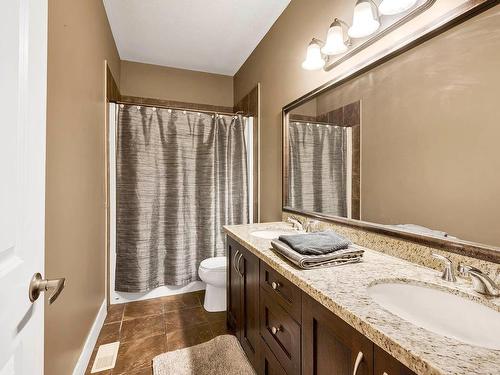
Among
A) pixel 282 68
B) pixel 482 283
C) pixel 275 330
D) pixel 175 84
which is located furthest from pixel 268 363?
pixel 175 84

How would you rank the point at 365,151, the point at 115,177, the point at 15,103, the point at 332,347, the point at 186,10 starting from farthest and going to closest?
the point at 115,177, the point at 186,10, the point at 365,151, the point at 332,347, the point at 15,103

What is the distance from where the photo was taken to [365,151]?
1282 mm

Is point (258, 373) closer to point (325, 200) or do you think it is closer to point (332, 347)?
point (332, 347)

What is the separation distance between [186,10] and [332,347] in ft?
8.28

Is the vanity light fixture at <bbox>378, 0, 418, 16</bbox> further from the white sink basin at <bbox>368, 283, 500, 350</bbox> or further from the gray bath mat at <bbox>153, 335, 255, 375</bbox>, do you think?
the gray bath mat at <bbox>153, 335, 255, 375</bbox>

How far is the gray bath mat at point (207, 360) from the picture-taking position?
1512mm

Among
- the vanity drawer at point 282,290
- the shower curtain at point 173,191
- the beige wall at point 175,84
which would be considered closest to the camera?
the vanity drawer at point 282,290

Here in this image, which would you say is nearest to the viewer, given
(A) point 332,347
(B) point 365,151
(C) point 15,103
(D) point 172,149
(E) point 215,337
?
(C) point 15,103

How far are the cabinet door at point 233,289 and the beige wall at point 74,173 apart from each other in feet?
3.13

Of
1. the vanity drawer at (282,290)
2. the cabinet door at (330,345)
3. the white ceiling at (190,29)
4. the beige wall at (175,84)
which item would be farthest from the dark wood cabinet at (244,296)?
the beige wall at (175,84)

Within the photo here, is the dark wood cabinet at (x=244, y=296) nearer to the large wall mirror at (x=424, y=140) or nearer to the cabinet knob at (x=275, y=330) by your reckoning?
the cabinet knob at (x=275, y=330)

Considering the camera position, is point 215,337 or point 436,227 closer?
point 436,227

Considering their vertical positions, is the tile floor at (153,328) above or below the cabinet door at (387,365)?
below

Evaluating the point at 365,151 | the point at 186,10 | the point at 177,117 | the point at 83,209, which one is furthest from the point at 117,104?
the point at 365,151
